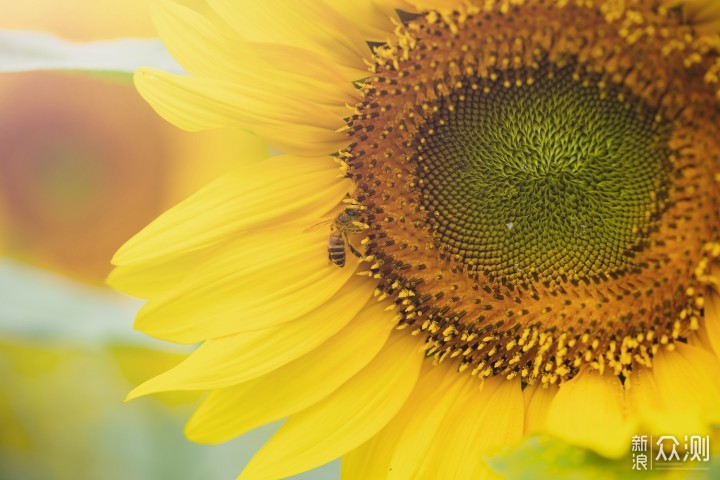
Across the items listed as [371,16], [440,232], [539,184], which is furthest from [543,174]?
[371,16]

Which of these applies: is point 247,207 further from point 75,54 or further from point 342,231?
point 75,54

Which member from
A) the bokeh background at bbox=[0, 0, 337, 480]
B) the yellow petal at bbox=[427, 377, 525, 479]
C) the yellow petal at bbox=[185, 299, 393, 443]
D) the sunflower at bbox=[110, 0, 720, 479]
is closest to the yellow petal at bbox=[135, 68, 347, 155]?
the sunflower at bbox=[110, 0, 720, 479]

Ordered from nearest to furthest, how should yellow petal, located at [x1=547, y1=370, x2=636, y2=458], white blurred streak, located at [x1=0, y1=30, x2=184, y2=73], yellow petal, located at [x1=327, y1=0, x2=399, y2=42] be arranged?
1. yellow petal, located at [x1=547, y1=370, x2=636, y2=458]
2. yellow petal, located at [x1=327, y1=0, x2=399, y2=42]
3. white blurred streak, located at [x1=0, y1=30, x2=184, y2=73]

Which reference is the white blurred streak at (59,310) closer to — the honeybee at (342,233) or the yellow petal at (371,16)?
the honeybee at (342,233)

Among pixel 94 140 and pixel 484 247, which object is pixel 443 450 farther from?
pixel 94 140

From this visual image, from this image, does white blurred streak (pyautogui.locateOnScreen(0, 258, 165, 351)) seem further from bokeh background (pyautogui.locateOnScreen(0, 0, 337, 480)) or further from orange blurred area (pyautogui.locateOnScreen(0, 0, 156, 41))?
orange blurred area (pyautogui.locateOnScreen(0, 0, 156, 41))

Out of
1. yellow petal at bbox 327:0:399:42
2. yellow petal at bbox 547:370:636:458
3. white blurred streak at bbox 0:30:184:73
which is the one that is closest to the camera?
yellow petal at bbox 547:370:636:458
